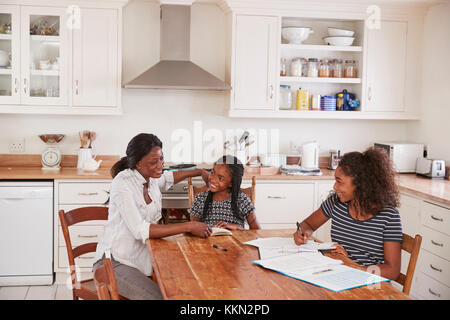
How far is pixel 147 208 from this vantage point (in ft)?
8.30

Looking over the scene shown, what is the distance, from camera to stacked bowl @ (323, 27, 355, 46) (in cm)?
438

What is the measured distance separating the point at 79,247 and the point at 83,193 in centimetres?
130

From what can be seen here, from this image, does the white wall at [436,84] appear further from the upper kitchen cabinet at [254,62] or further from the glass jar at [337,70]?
the upper kitchen cabinet at [254,62]

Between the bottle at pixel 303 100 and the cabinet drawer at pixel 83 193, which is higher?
the bottle at pixel 303 100

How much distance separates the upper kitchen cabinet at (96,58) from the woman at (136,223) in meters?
1.62

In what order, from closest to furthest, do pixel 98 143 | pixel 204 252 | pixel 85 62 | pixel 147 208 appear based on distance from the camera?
pixel 204 252 < pixel 147 208 < pixel 85 62 < pixel 98 143

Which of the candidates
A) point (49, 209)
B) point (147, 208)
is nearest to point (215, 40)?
point (49, 209)

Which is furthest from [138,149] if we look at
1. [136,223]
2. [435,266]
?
[435,266]

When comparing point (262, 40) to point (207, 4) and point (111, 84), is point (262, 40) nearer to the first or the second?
point (207, 4)

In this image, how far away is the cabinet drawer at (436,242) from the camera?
128 inches

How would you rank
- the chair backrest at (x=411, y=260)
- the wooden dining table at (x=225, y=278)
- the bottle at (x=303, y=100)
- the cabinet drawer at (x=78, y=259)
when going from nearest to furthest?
the wooden dining table at (x=225, y=278), the chair backrest at (x=411, y=260), the cabinet drawer at (x=78, y=259), the bottle at (x=303, y=100)

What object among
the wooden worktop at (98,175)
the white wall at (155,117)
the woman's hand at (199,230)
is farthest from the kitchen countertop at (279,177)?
the woman's hand at (199,230)

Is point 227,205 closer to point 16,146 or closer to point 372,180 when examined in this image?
point 372,180

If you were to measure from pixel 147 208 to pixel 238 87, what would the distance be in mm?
1950
